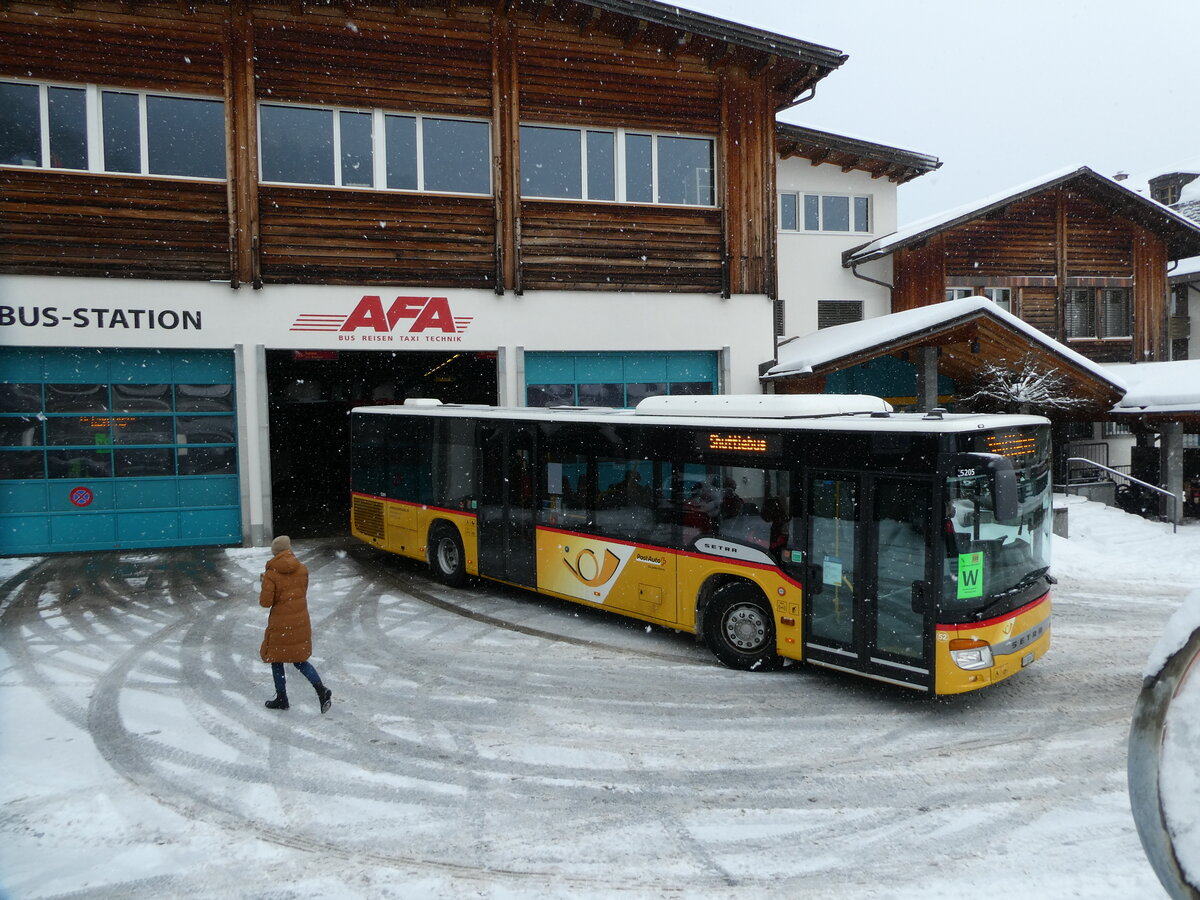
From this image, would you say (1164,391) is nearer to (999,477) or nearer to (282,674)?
(999,477)

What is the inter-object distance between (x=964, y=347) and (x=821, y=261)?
6.85m

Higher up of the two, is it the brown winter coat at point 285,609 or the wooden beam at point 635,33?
the wooden beam at point 635,33

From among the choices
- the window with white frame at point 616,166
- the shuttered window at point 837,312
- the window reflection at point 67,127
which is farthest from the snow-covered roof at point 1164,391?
the window reflection at point 67,127


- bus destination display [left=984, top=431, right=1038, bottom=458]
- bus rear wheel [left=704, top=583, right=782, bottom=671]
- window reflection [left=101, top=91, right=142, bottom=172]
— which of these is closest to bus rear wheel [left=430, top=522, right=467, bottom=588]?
bus rear wheel [left=704, top=583, right=782, bottom=671]

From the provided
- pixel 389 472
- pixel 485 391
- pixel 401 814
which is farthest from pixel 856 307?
pixel 401 814

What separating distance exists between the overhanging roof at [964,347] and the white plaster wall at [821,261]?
4.63m

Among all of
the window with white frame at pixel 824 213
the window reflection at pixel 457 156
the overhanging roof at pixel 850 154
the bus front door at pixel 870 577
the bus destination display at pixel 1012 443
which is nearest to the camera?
the bus front door at pixel 870 577

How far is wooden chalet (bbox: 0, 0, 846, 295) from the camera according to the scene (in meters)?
14.6

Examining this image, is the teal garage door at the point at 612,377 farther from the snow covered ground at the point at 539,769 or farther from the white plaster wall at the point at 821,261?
the snow covered ground at the point at 539,769

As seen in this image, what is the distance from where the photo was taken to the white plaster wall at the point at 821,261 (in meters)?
23.6

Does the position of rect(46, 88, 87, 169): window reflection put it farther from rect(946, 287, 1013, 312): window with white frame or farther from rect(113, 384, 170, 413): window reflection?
rect(946, 287, 1013, 312): window with white frame

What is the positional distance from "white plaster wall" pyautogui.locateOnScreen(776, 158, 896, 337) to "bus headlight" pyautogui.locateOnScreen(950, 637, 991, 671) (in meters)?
17.6

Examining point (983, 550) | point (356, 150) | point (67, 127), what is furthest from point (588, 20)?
point (983, 550)

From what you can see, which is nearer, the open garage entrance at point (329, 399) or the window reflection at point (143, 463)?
the window reflection at point (143, 463)
